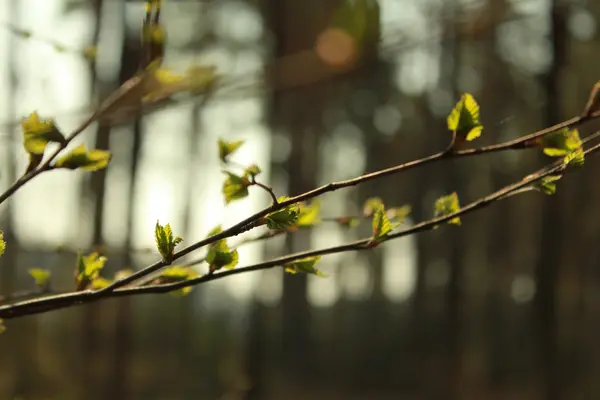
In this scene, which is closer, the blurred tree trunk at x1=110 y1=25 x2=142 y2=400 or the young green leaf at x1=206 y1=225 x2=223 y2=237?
the young green leaf at x1=206 y1=225 x2=223 y2=237

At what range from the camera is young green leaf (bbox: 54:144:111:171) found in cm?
56

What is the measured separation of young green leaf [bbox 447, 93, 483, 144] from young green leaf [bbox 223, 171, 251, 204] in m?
0.17

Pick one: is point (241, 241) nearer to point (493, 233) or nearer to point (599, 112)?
point (599, 112)

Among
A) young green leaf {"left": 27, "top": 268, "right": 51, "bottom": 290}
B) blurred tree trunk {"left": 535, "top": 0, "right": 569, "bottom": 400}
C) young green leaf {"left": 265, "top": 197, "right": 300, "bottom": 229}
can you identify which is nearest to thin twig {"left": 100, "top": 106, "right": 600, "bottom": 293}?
young green leaf {"left": 265, "top": 197, "right": 300, "bottom": 229}

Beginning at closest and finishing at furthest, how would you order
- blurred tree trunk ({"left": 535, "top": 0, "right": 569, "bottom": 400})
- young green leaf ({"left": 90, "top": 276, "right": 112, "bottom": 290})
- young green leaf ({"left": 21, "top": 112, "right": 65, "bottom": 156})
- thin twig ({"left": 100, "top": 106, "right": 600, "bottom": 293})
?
thin twig ({"left": 100, "top": 106, "right": 600, "bottom": 293}) → young green leaf ({"left": 21, "top": 112, "right": 65, "bottom": 156}) → young green leaf ({"left": 90, "top": 276, "right": 112, "bottom": 290}) → blurred tree trunk ({"left": 535, "top": 0, "right": 569, "bottom": 400})

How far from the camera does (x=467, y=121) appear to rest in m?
Result: 0.48

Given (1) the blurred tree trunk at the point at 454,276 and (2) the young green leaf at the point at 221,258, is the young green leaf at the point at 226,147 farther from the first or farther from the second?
(1) the blurred tree trunk at the point at 454,276

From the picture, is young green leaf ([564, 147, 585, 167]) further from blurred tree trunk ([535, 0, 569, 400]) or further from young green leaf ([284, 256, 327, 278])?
blurred tree trunk ([535, 0, 569, 400])

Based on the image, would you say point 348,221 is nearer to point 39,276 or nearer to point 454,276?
point 39,276

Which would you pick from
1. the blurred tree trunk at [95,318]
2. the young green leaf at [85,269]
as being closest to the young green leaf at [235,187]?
the young green leaf at [85,269]

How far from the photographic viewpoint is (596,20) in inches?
125

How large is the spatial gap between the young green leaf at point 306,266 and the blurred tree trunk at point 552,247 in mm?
1846

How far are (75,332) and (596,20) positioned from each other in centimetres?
447

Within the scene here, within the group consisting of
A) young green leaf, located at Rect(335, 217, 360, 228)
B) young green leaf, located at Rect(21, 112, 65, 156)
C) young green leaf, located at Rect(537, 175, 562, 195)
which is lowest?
young green leaf, located at Rect(537, 175, 562, 195)
